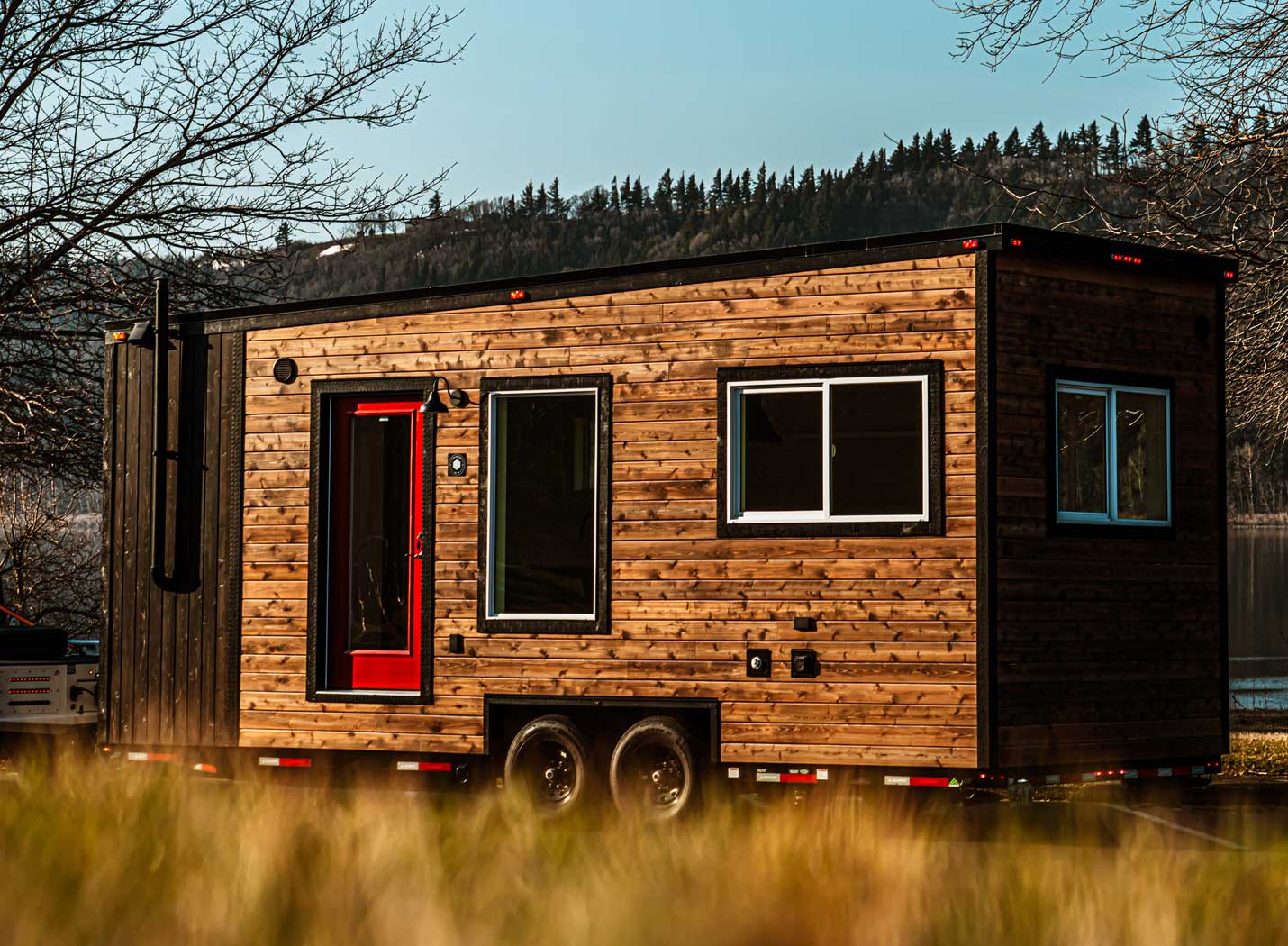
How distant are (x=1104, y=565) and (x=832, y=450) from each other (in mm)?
1733

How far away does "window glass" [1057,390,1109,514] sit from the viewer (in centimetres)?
931

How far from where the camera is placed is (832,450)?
9.25 m

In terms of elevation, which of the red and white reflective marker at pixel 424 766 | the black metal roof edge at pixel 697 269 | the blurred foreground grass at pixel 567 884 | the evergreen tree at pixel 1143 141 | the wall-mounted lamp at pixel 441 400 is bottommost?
the red and white reflective marker at pixel 424 766

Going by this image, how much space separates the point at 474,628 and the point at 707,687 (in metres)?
1.63

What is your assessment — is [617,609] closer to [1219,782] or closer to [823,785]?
[823,785]

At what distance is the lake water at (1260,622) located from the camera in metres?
29.6

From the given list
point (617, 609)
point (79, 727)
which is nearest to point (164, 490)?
point (79, 727)

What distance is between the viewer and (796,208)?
188m

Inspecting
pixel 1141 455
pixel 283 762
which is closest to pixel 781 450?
pixel 1141 455

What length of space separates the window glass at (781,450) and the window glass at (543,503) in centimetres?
105

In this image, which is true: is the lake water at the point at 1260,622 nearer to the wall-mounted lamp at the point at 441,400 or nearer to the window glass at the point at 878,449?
the window glass at the point at 878,449

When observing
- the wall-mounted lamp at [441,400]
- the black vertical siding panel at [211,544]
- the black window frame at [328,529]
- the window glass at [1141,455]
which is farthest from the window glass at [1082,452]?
the black vertical siding panel at [211,544]

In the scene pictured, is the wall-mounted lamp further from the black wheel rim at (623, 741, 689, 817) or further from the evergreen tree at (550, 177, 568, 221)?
the evergreen tree at (550, 177, 568, 221)

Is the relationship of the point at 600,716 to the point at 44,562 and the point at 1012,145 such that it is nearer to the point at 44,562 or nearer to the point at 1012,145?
the point at 44,562
